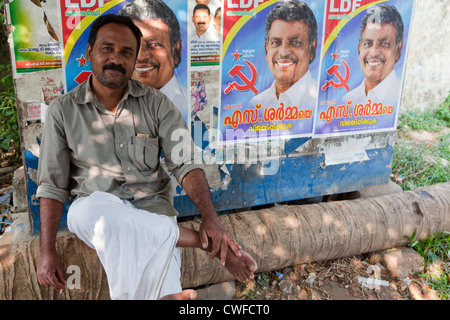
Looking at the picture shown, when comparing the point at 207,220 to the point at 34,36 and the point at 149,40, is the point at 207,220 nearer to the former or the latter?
the point at 149,40

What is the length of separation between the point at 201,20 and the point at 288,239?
173 centimetres

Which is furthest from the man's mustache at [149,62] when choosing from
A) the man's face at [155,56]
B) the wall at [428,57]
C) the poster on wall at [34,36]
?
the wall at [428,57]

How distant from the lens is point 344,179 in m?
3.68

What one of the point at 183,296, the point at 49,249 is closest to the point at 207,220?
the point at 183,296

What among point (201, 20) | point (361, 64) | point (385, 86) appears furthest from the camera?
point (385, 86)

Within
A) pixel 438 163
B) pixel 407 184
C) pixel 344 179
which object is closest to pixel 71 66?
pixel 344 179

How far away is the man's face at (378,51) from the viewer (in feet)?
10.9

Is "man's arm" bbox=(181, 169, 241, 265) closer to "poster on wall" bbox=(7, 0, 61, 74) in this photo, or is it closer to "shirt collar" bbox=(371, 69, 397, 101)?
"poster on wall" bbox=(7, 0, 61, 74)

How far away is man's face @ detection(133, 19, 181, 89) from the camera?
8.50 ft

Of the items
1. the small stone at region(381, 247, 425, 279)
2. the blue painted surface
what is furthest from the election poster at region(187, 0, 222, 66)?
the small stone at region(381, 247, 425, 279)

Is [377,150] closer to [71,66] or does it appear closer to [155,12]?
[155,12]

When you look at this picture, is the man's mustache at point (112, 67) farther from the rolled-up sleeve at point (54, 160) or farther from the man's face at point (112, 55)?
the rolled-up sleeve at point (54, 160)

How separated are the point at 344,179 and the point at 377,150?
1.40 feet

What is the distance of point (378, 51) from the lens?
11.1 feet
